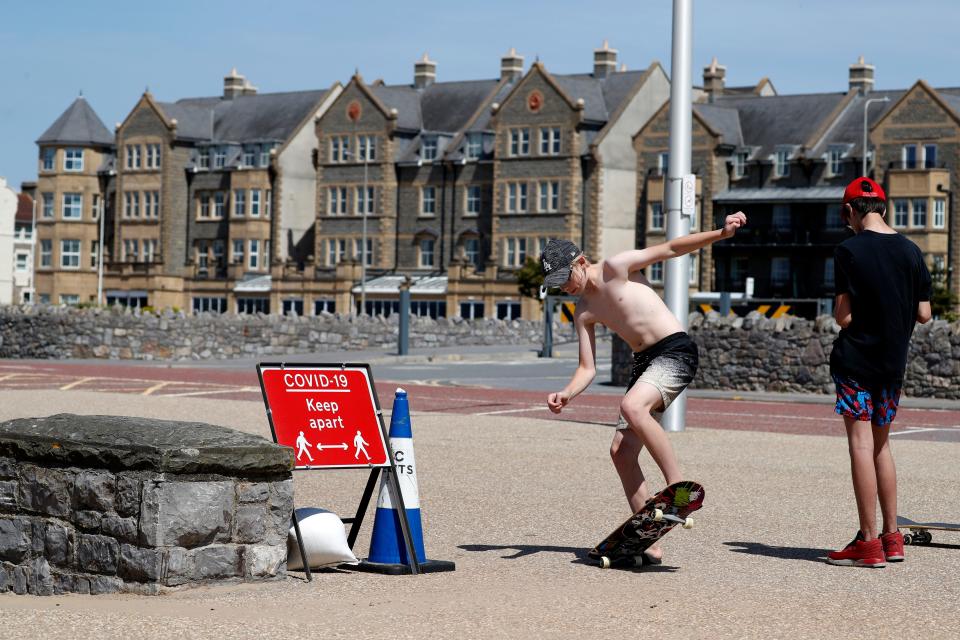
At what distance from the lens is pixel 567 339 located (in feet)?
185

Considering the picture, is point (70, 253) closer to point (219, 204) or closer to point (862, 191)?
point (219, 204)

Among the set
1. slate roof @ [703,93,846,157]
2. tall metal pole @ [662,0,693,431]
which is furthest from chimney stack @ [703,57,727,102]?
tall metal pole @ [662,0,693,431]

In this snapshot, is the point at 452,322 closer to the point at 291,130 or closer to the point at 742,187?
the point at 742,187

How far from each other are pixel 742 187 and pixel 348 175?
22266 mm

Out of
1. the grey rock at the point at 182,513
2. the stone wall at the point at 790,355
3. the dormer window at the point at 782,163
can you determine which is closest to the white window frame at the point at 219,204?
the dormer window at the point at 782,163

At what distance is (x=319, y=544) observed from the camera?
8461 mm

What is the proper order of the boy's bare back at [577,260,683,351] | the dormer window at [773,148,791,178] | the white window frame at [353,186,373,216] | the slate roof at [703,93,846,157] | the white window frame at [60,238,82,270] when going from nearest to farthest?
the boy's bare back at [577,260,683,351] → the dormer window at [773,148,791,178] → the slate roof at [703,93,846,157] → the white window frame at [353,186,373,216] → the white window frame at [60,238,82,270]

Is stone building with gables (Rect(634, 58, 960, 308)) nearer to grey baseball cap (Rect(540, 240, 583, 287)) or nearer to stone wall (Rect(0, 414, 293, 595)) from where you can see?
grey baseball cap (Rect(540, 240, 583, 287))

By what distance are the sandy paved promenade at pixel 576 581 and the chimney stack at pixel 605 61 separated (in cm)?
7294

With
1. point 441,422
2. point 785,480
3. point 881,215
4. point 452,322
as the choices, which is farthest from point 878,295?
point 452,322

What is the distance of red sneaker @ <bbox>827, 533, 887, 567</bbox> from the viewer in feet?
28.1

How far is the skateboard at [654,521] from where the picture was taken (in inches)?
322

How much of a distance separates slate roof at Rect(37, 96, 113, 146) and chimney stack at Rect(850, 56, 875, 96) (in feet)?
150

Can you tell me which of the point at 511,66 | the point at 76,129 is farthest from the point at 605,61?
the point at 76,129
